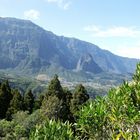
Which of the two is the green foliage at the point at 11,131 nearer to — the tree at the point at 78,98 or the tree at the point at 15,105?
the tree at the point at 78,98

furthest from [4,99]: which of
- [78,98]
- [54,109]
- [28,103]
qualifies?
[54,109]

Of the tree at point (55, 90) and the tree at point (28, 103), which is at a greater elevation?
the tree at point (55, 90)

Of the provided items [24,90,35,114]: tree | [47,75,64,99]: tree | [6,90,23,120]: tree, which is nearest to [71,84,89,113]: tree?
[47,75,64,99]: tree

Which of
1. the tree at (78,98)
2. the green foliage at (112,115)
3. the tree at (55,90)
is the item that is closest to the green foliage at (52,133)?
the green foliage at (112,115)

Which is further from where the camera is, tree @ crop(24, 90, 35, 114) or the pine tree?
tree @ crop(24, 90, 35, 114)

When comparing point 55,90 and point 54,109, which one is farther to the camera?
point 55,90

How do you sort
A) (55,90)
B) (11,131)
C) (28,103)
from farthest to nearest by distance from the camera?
(28,103)
(55,90)
(11,131)

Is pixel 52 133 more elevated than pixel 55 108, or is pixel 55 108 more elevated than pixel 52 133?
pixel 52 133

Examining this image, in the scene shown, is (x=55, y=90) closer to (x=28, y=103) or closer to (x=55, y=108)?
(x=55, y=108)

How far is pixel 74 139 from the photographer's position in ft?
70.9

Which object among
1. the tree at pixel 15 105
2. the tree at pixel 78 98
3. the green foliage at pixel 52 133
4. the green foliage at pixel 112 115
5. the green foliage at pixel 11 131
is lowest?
the green foliage at pixel 11 131

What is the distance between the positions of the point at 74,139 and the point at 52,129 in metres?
1.37

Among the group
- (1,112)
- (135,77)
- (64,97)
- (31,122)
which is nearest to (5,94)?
(1,112)

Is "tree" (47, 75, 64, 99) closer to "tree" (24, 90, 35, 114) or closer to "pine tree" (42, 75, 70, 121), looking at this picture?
"pine tree" (42, 75, 70, 121)
